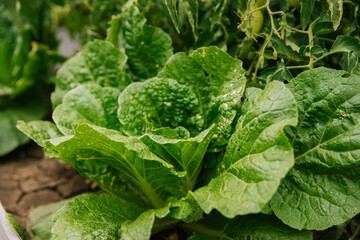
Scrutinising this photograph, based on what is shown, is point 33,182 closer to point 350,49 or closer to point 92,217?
point 92,217

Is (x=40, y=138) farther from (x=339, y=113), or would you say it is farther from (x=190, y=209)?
(x=339, y=113)

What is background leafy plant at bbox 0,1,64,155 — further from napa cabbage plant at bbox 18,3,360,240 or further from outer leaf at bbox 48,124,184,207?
outer leaf at bbox 48,124,184,207

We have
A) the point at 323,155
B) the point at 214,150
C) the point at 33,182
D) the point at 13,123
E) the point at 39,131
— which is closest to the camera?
the point at 323,155

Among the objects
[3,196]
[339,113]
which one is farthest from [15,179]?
[339,113]

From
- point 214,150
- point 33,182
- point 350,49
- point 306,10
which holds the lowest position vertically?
point 33,182

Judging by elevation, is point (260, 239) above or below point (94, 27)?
below

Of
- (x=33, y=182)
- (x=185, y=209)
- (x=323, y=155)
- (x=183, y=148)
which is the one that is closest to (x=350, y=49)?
(x=323, y=155)
